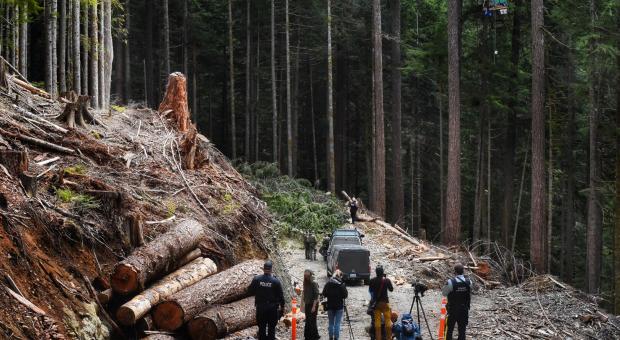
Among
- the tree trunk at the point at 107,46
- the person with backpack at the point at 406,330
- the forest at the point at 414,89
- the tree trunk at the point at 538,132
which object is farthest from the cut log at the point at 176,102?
the tree trunk at the point at 538,132

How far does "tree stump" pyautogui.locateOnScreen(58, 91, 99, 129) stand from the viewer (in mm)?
14078

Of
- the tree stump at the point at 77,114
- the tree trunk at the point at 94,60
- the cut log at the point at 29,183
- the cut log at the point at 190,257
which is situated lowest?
the cut log at the point at 190,257

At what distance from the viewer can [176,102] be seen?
20078 mm

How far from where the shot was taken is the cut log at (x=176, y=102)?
19938 mm

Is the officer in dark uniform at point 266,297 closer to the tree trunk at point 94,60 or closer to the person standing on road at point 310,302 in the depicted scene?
the person standing on road at point 310,302

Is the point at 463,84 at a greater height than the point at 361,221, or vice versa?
the point at 463,84

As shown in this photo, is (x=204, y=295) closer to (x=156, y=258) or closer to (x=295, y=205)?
(x=156, y=258)

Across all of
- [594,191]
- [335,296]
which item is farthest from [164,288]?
[594,191]

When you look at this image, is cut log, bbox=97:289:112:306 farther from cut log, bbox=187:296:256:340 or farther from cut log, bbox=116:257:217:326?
cut log, bbox=187:296:256:340

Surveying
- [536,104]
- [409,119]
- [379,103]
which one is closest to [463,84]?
[379,103]

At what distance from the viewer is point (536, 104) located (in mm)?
21797

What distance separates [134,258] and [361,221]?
20.3 meters

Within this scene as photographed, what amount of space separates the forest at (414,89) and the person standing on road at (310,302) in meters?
9.05

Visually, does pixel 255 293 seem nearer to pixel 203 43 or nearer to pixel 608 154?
pixel 608 154
